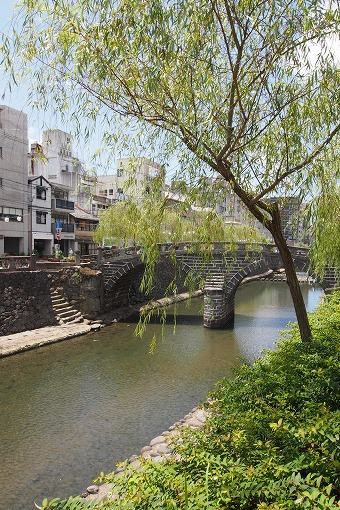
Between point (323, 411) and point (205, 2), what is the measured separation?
15.9 ft

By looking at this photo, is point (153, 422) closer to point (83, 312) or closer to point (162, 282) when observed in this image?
point (83, 312)

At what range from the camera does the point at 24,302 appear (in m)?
18.0

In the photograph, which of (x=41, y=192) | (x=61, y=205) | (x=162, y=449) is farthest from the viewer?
(x=61, y=205)

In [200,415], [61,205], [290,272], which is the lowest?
[200,415]

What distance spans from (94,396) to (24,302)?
8225 millimetres

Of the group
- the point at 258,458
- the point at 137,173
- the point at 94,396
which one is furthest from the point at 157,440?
the point at 137,173

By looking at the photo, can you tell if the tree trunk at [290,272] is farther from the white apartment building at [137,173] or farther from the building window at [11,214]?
the building window at [11,214]

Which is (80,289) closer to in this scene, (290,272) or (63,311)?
(63,311)

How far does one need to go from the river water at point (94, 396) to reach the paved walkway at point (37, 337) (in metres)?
0.33

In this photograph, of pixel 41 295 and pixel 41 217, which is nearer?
pixel 41 295

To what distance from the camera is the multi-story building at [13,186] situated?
Answer: 26383 millimetres

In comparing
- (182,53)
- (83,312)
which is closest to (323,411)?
(182,53)

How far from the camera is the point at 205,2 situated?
5305mm

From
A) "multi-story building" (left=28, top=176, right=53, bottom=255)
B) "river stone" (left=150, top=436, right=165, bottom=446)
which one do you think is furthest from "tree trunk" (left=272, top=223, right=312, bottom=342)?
"multi-story building" (left=28, top=176, right=53, bottom=255)
